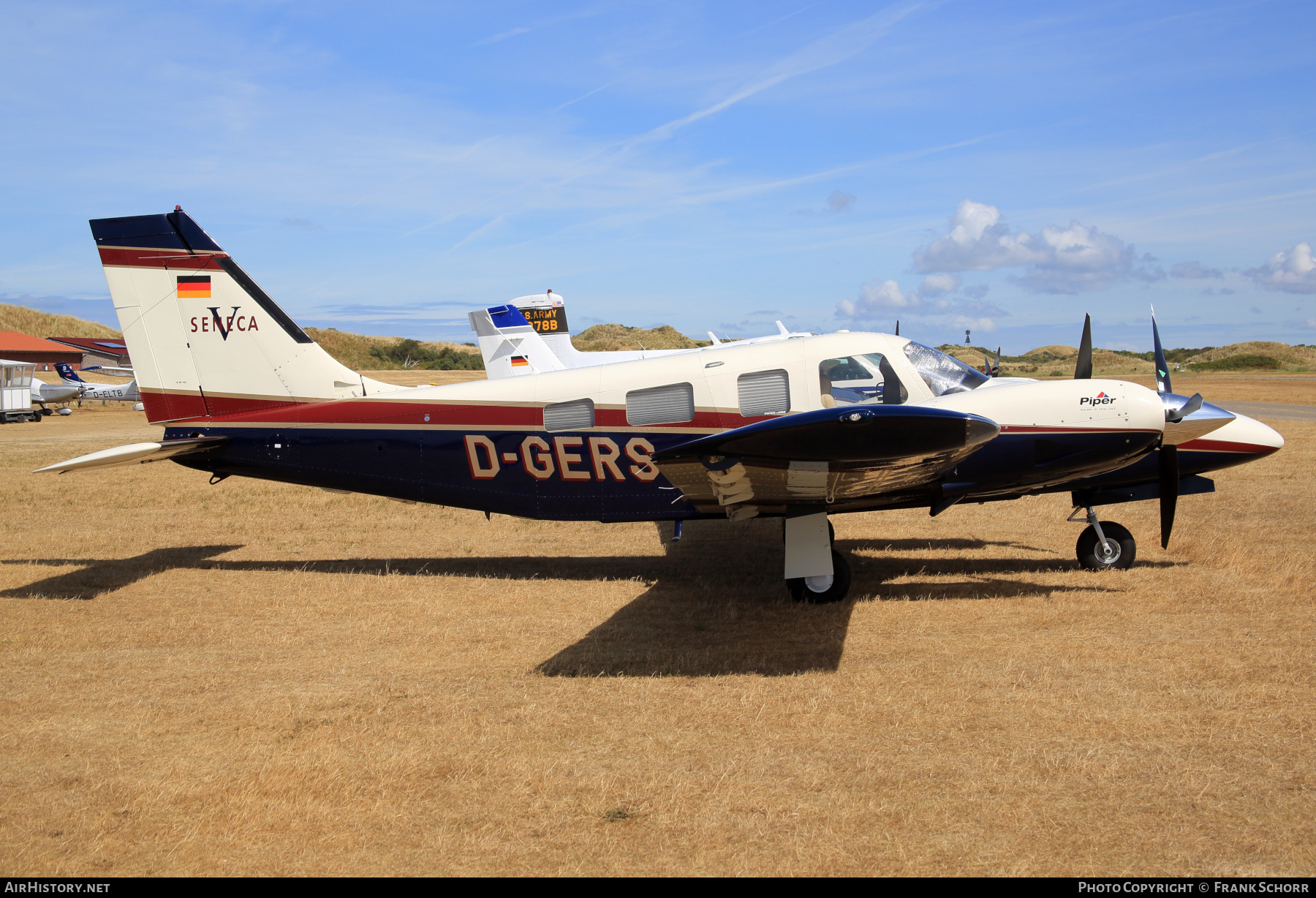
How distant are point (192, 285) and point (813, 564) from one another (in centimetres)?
794

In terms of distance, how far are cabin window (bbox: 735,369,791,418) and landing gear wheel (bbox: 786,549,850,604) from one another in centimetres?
160

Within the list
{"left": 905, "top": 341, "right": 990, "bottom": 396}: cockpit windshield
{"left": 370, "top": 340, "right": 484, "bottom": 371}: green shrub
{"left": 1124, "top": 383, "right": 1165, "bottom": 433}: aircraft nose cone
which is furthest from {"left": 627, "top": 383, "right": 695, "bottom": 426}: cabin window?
{"left": 370, "top": 340, "right": 484, "bottom": 371}: green shrub

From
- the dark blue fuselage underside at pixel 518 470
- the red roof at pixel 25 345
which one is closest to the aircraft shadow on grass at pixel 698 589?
the dark blue fuselage underside at pixel 518 470

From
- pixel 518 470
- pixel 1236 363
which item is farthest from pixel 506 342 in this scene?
pixel 1236 363

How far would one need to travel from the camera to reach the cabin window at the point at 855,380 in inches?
338

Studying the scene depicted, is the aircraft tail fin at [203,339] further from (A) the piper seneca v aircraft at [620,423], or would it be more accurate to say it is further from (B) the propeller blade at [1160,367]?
(B) the propeller blade at [1160,367]

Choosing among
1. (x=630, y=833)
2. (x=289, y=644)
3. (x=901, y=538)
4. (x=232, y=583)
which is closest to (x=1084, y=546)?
(x=901, y=538)

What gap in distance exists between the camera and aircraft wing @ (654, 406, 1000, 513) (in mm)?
5824

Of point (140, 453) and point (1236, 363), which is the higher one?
point (140, 453)

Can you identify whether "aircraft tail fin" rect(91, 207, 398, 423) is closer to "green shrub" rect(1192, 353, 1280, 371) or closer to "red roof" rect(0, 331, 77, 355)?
"red roof" rect(0, 331, 77, 355)

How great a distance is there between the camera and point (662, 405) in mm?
9008

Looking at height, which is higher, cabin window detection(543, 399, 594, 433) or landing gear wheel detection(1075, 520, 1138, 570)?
cabin window detection(543, 399, 594, 433)

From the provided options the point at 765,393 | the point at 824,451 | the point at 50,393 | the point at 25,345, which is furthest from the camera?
the point at 25,345

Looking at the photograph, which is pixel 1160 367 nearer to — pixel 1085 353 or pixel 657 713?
pixel 1085 353
